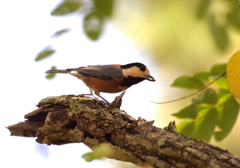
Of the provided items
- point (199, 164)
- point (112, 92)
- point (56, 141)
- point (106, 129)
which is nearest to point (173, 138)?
point (199, 164)

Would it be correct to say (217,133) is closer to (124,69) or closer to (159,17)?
(159,17)

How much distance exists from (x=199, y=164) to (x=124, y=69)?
175 cm

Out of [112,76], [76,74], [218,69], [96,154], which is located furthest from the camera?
[76,74]

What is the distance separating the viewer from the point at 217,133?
240 centimetres

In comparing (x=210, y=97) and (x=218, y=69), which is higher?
(x=218, y=69)

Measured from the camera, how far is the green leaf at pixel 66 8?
1965mm

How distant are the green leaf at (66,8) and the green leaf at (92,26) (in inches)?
4.1

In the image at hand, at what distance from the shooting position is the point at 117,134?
2.22 metres

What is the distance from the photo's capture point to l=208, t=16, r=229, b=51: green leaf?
7.11 ft

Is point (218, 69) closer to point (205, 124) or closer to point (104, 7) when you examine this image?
point (205, 124)

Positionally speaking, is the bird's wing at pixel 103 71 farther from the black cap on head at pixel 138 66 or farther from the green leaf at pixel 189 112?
the green leaf at pixel 189 112

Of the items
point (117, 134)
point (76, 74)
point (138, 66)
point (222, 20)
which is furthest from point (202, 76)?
point (76, 74)

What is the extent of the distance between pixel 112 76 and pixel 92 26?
3.68 ft

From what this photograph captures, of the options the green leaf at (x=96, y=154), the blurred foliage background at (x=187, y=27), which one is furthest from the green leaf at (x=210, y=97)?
the green leaf at (x=96, y=154)
